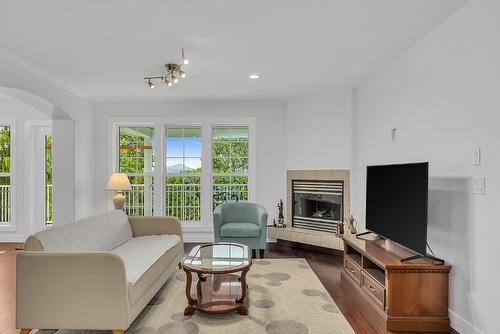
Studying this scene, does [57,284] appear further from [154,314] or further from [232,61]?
[232,61]

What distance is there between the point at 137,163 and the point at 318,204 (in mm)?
3254

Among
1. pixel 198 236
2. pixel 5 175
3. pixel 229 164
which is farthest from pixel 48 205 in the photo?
pixel 229 164

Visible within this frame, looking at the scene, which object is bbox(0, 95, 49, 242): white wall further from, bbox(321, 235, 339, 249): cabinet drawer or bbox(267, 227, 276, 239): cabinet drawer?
bbox(321, 235, 339, 249): cabinet drawer

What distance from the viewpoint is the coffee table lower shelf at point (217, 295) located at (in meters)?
2.74

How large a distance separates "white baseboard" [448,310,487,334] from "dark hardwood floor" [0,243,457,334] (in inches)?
21.6

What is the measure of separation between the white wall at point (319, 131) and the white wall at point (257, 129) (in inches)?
7.6

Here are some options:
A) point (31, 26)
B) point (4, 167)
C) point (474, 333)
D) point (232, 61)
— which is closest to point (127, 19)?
point (31, 26)

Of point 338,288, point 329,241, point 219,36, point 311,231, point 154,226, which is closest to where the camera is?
point 219,36

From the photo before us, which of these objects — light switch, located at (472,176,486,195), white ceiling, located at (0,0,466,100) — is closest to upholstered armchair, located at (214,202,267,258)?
white ceiling, located at (0,0,466,100)

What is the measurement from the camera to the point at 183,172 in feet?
18.7

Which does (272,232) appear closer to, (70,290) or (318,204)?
(318,204)

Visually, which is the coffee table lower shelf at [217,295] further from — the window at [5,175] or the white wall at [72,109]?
the window at [5,175]

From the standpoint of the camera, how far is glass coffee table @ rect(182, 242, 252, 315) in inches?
107

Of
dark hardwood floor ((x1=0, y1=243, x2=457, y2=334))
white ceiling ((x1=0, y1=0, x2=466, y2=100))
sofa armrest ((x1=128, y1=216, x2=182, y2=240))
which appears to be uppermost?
white ceiling ((x1=0, y1=0, x2=466, y2=100))
